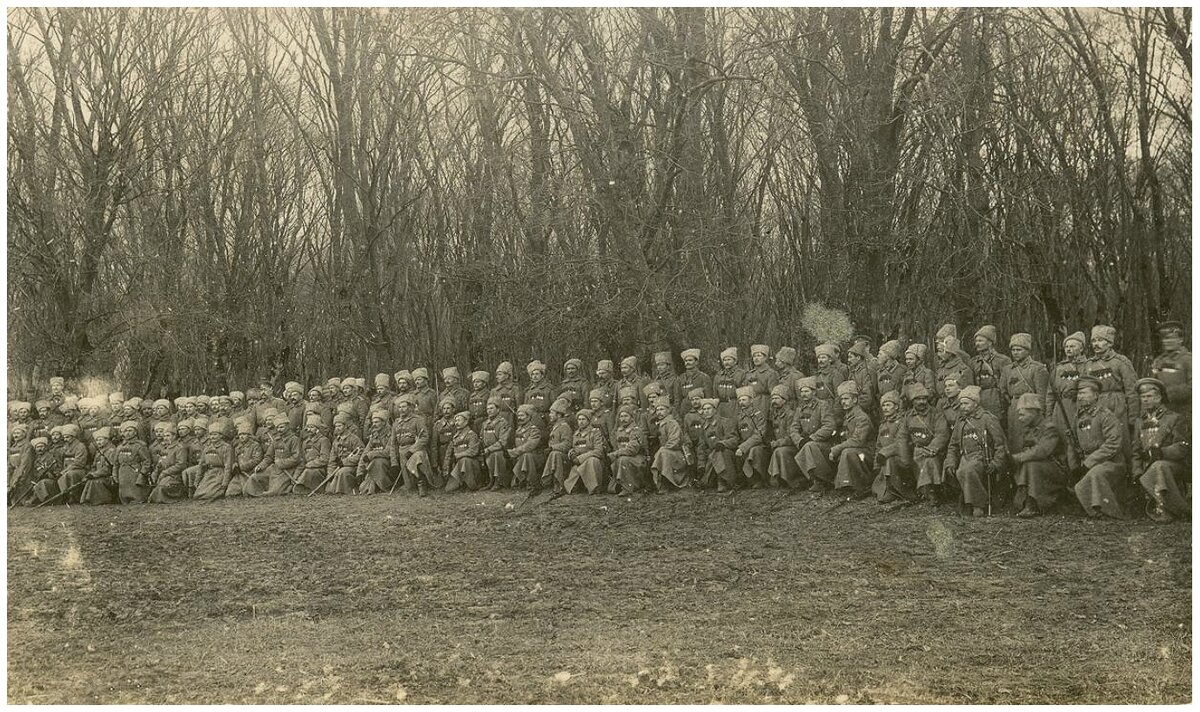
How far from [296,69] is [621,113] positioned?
6.66 feet

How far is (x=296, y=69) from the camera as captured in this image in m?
6.45

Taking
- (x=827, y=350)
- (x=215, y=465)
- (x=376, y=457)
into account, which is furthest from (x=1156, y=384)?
(x=215, y=465)

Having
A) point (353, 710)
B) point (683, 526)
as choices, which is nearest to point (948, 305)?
point (683, 526)

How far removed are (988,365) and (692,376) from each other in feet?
5.57

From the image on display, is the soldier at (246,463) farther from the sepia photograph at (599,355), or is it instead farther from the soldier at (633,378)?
the soldier at (633,378)

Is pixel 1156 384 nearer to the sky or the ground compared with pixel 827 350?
nearer to the ground

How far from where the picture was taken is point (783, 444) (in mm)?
6438

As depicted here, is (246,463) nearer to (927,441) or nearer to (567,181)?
(567,181)

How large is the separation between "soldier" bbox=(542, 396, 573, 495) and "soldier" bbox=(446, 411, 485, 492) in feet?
1.50

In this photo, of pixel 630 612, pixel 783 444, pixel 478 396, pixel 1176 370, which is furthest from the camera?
pixel 478 396

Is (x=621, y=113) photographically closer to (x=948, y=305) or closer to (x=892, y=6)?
(x=892, y=6)

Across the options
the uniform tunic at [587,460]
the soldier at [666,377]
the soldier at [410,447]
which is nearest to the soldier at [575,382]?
the uniform tunic at [587,460]

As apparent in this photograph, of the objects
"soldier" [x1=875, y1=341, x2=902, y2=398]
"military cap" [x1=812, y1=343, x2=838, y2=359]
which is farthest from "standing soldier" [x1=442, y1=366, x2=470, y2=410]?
"soldier" [x1=875, y1=341, x2=902, y2=398]

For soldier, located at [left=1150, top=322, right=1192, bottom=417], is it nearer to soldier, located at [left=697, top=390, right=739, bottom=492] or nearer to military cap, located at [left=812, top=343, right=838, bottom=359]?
military cap, located at [left=812, top=343, right=838, bottom=359]
